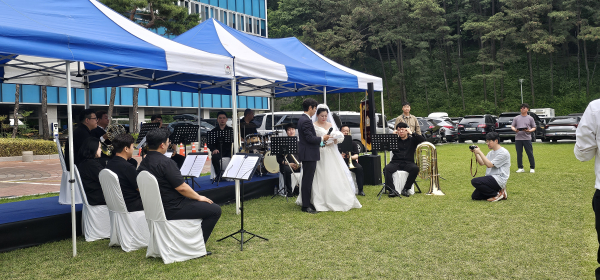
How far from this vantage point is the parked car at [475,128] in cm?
2245

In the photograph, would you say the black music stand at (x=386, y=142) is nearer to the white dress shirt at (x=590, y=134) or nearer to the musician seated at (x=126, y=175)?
the musician seated at (x=126, y=175)

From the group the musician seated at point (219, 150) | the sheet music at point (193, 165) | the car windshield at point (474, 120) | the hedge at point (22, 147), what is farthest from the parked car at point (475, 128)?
the hedge at point (22, 147)

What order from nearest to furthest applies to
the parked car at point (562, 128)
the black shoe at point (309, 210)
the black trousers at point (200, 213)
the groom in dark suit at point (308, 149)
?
the black trousers at point (200, 213) → the groom in dark suit at point (308, 149) → the black shoe at point (309, 210) → the parked car at point (562, 128)

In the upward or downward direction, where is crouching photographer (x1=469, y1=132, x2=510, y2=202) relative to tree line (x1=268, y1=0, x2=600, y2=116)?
downward

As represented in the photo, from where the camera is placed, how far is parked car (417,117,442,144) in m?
20.5

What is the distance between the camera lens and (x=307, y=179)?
694 cm

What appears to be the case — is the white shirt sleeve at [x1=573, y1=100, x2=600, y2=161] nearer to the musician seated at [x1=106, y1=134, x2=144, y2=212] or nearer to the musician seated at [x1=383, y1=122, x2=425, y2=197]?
the musician seated at [x1=106, y1=134, x2=144, y2=212]

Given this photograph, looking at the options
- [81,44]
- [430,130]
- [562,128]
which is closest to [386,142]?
[81,44]

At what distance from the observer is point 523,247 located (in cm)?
467

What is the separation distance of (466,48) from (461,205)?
47.0 metres

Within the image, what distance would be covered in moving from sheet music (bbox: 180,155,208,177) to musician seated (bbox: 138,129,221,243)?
317 centimetres

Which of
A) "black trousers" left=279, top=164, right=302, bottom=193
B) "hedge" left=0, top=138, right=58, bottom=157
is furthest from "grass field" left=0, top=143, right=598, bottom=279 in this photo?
"hedge" left=0, top=138, right=58, bottom=157

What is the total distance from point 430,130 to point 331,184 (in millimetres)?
14832

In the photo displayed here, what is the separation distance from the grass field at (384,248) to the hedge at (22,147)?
1427 cm
